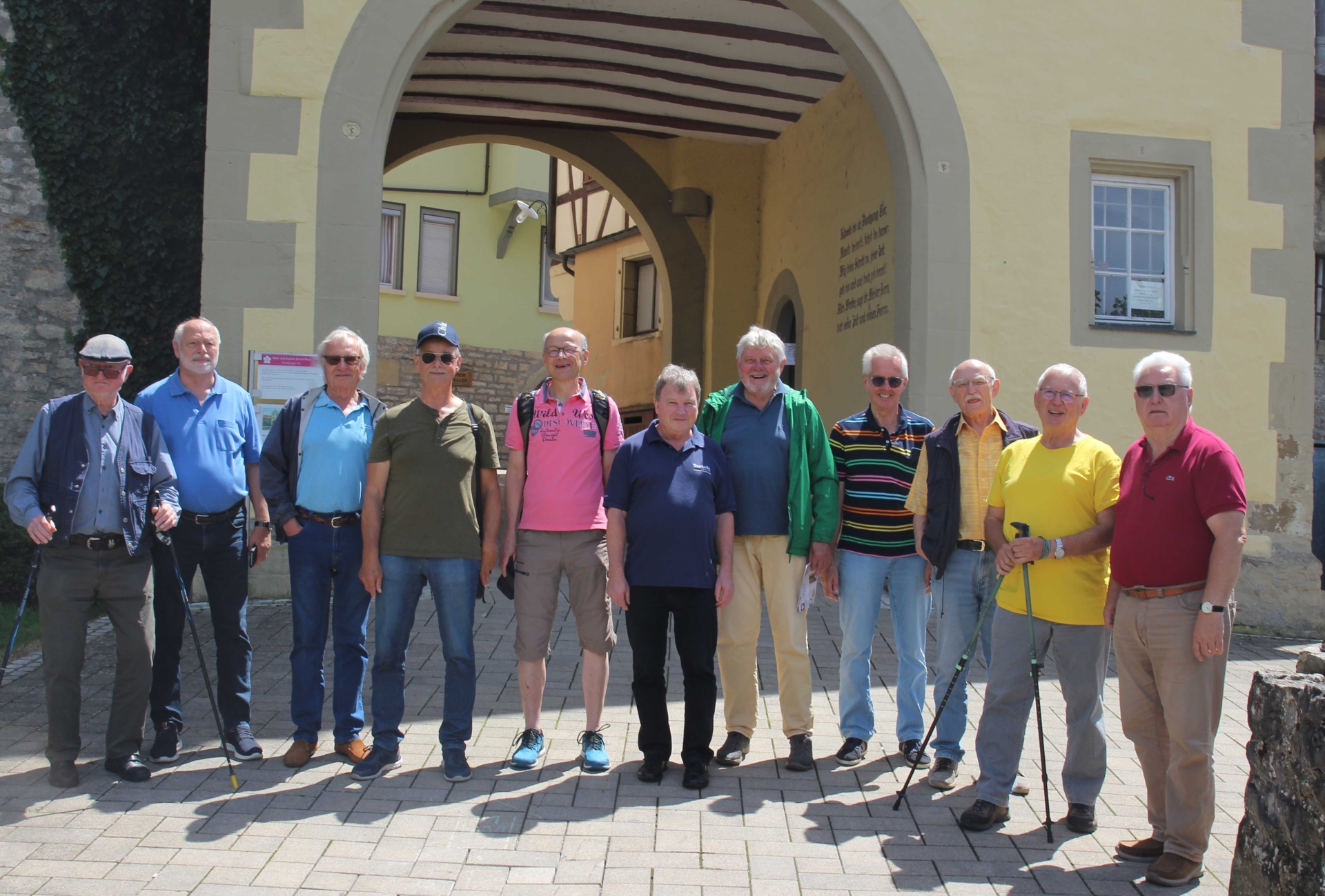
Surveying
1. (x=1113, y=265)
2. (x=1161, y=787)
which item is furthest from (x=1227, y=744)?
(x=1113, y=265)

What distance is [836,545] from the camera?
17.3 ft

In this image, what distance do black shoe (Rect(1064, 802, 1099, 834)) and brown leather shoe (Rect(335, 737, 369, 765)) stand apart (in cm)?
282

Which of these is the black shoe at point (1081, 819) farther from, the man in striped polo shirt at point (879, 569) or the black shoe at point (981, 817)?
the man in striped polo shirt at point (879, 569)

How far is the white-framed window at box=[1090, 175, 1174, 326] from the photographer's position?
30.9ft

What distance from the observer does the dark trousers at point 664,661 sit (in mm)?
4785

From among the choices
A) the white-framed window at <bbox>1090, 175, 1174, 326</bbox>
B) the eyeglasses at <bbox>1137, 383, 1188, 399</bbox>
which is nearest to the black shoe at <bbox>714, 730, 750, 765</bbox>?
the eyeglasses at <bbox>1137, 383, 1188, 399</bbox>

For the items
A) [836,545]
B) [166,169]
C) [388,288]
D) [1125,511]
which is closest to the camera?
[1125,511]

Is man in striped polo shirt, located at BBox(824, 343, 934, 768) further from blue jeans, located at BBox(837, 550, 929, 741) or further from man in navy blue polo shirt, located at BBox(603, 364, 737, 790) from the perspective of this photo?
man in navy blue polo shirt, located at BBox(603, 364, 737, 790)

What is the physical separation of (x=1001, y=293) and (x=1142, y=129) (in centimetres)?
182

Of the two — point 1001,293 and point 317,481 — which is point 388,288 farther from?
point 317,481

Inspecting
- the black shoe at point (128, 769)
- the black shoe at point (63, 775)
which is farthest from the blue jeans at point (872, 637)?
the black shoe at point (63, 775)

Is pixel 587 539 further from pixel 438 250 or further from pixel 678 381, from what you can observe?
pixel 438 250

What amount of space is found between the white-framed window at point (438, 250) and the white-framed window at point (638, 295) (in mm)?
7939

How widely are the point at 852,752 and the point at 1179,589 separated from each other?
173 cm
